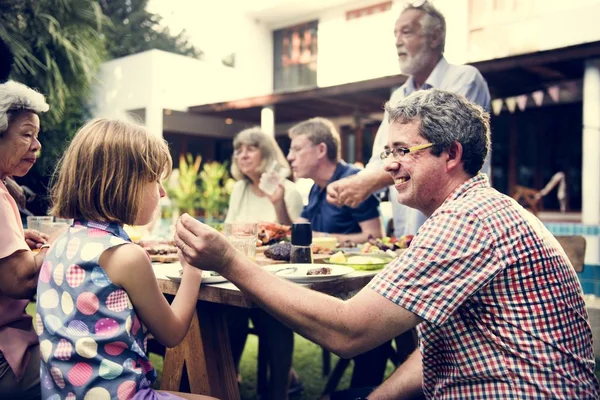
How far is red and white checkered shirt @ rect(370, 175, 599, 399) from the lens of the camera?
4.03 feet

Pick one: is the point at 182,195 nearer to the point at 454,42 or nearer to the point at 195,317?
the point at 454,42

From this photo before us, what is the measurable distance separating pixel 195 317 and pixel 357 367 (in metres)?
1.08

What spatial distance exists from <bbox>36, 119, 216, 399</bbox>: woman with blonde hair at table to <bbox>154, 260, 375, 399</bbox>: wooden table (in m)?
0.36

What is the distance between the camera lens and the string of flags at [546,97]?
1034 centimetres

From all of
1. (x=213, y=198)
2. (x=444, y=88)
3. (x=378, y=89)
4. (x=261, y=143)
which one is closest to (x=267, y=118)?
(x=213, y=198)

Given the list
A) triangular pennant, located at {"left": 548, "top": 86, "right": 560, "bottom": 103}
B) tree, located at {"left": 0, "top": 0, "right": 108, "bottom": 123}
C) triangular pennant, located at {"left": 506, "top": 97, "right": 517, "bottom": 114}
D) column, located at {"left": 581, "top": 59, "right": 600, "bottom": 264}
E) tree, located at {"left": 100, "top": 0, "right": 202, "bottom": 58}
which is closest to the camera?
column, located at {"left": 581, "top": 59, "right": 600, "bottom": 264}

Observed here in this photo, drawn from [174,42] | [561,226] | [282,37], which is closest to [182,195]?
[282,37]

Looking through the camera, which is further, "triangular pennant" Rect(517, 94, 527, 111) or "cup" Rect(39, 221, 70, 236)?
"triangular pennant" Rect(517, 94, 527, 111)

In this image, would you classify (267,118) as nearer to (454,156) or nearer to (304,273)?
(304,273)

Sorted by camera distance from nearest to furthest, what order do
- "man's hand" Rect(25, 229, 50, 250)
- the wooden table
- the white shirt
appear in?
the wooden table, "man's hand" Rect(25, 229, 50, 250), the white shirt

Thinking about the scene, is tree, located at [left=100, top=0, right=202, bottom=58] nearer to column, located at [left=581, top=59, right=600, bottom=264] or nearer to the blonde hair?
column, located at [left=581, top=59, right=600, bottom=264]

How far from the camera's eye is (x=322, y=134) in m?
3.84

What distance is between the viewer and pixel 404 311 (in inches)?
48.8

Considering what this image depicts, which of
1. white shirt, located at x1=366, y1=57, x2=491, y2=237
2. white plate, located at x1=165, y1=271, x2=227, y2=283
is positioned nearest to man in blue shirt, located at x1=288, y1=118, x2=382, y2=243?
white shirt, located at x1=366, y1=57, x2=491, y2=237
